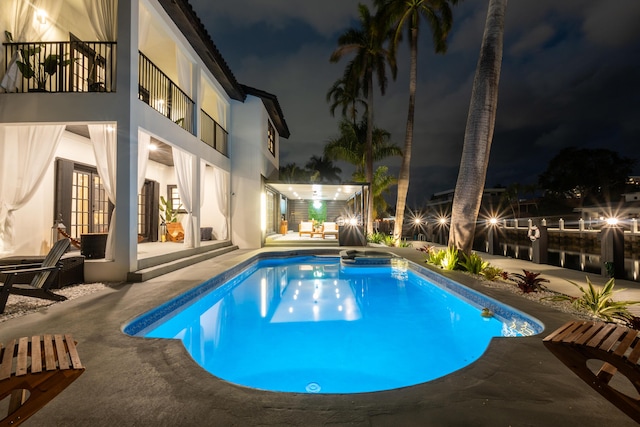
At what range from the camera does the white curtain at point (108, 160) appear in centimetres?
570

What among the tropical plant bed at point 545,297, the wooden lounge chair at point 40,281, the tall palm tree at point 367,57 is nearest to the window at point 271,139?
the tall palm tree at point 367,57

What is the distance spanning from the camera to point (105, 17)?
5902 millimetres

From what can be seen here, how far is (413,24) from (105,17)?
1151 cm

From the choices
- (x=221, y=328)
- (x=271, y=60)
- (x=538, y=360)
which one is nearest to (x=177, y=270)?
(x=221, y=328)

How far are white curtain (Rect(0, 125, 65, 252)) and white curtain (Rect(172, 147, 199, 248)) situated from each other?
2.59 meters

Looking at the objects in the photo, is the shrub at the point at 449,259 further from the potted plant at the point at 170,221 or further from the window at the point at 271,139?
the window at the point at 271,139

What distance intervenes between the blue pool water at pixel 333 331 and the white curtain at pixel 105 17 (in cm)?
518

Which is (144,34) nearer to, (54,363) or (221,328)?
(221,328)

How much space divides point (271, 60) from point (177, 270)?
24.6 meters

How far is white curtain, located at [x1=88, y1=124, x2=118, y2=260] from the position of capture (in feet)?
18.7

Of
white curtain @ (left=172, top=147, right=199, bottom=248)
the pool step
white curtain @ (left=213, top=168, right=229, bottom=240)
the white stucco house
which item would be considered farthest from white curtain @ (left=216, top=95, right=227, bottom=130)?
the pool step

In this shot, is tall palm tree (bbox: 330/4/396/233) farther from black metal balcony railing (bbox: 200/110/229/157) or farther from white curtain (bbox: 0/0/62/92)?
white curtain (bbox: 0/0/62/92)

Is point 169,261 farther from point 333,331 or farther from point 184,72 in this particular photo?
point 184,72

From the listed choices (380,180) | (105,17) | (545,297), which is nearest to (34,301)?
(105,17)
